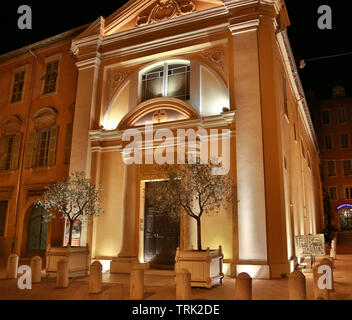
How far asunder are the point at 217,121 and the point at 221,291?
19.9 feet

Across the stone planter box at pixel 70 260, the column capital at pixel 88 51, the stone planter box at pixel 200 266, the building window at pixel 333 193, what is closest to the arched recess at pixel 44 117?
the column capital at pixel 88 51

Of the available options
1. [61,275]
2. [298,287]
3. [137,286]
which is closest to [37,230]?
[61,275]

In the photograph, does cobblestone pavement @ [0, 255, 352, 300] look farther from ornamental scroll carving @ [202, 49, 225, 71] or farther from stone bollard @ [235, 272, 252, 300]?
ornamental scroll carving @ [202, 49, 225, 71]

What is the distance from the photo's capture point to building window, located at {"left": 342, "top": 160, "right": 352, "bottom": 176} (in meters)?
38.5

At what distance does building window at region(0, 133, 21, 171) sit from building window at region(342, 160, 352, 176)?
34788 millimetres

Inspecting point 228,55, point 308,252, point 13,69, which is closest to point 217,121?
point 228,55

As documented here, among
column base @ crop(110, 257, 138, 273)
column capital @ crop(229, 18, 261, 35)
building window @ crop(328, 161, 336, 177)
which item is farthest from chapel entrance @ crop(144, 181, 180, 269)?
building window @ crop(328, 161, 336, 177)

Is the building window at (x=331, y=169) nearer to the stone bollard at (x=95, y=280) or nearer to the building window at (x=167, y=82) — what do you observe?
the building window at (x=167, y=82)

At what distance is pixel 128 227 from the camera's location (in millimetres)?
13023

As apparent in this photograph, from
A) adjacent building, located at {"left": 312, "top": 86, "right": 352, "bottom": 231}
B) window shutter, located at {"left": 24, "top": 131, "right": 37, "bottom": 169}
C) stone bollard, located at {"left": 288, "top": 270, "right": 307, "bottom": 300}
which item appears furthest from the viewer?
adjacent building, located at {"left": 312, "top": 86, "right": 352, "bottom": 231}

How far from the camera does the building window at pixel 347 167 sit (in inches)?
1516

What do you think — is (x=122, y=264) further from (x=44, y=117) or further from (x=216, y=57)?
(x=44, y=117)

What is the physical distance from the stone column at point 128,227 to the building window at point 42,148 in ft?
15.4

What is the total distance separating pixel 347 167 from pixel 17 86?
35.2 m
